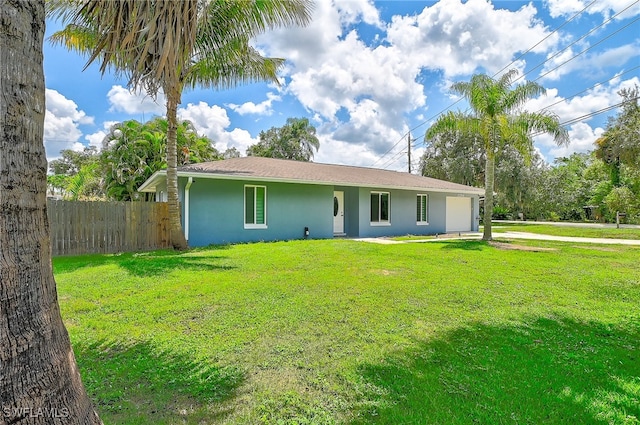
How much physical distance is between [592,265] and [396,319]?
7.27 metres

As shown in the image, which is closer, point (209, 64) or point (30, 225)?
point (30, 225)

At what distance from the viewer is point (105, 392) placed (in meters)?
2.68

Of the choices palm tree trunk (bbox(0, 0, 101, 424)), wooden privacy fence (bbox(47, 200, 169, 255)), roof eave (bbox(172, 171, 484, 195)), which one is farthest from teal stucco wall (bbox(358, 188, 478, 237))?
palm tree trunk (bbox(0, 0, 101, 424))

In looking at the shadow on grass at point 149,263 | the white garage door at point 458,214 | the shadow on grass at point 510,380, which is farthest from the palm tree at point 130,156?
the shadow on grass at point 510,380

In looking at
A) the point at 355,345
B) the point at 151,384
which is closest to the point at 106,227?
the point at 151,384

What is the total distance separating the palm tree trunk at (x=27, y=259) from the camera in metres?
1.53

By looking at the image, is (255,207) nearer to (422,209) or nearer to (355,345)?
(422,209)

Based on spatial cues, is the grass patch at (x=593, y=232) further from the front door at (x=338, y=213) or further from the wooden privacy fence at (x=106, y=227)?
the wooden privacy fence at (x=106, y=227)

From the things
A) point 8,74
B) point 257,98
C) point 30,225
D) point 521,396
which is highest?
point 257,98

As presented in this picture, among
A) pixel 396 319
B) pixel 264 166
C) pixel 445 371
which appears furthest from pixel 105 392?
pixel 264 166

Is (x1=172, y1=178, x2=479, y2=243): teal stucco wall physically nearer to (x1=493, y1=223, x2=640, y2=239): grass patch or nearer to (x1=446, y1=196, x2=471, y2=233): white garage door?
(x1=446, y1=196, x2=471, y2=233): white garage door

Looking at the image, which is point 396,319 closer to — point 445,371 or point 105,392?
point 445,371

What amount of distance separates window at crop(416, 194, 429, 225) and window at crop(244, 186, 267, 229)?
29.6 feet

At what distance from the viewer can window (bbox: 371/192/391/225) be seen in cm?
1655
